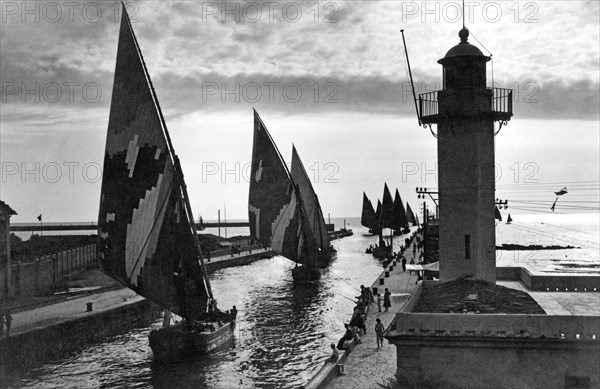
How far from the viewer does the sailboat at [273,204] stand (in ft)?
205

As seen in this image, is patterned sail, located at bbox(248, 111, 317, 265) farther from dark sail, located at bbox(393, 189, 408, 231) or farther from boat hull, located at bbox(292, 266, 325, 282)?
dark sail, located at bbox(393, 189, 408, 231)

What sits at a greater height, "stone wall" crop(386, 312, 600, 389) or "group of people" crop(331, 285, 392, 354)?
"stone wall" crop(386, 312, 600, 389)

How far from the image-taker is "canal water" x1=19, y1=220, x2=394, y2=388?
27.6m

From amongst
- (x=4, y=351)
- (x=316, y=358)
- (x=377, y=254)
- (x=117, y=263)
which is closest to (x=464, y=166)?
(x=316, y=358)

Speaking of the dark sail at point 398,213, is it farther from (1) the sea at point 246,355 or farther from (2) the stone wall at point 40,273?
(2) the stone wall at point 40,273

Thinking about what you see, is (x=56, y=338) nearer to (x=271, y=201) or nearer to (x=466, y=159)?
(x=466, y=159)

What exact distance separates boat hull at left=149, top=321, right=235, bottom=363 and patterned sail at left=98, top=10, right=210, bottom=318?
4.52ft

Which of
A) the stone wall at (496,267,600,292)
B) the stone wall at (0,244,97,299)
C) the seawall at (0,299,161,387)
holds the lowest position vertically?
the seawall at (0,299,161,387)

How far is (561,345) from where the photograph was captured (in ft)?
53.6

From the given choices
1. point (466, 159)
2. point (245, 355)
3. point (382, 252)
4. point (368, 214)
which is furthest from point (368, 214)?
point (466, 159)

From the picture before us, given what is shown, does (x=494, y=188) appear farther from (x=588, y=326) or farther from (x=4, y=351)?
(x=4, y=351)

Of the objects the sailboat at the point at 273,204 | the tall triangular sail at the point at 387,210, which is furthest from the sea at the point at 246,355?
the tall triangular sail at the point at 387,210

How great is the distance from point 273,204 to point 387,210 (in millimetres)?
69831

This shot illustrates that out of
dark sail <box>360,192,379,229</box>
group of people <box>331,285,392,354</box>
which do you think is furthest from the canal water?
dark sail <box>360,192,379,229</box>
